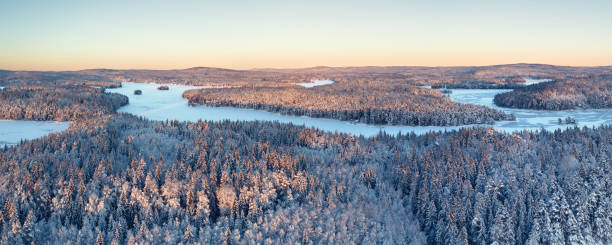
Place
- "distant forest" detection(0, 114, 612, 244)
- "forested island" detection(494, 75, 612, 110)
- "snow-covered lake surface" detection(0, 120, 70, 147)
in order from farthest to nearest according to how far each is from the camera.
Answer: "forested island" detection(494, 75, 612, 110), "snow-covered lake surface" detection(0, 120, 70, 147), "distant forest" detection(0, 114, 612, 244)

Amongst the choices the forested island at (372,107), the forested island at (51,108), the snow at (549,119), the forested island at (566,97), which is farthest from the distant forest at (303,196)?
the forested island at (566,97)

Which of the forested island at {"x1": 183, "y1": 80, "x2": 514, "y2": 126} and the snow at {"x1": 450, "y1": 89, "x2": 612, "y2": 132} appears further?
the forested island at {"x1": 183, "y1": 80, "x2": 514, "y2": 126}

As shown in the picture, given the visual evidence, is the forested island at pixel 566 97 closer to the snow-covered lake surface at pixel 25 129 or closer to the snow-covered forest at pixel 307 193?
the snow-covered forest at pixel 307 193

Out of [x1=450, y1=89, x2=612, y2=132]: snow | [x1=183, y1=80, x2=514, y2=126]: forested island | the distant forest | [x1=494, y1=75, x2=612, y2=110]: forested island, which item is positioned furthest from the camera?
[x1=494, y1=75, x2=612, y2=110]: forested island

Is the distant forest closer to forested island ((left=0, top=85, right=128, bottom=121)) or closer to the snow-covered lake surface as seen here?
the snow-covered lake surface

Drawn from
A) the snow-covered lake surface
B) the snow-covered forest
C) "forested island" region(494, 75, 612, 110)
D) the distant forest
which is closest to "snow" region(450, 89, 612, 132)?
"forested island" region(494, 75, 612, 110)

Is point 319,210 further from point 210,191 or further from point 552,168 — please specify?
point 552,168
